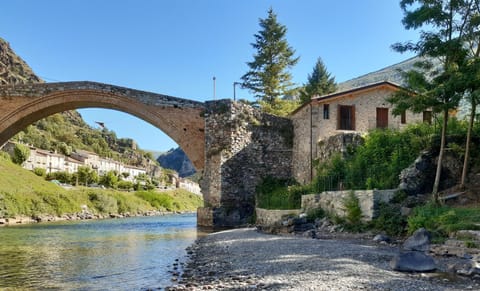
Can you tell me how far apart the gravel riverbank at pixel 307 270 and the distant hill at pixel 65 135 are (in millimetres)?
72606

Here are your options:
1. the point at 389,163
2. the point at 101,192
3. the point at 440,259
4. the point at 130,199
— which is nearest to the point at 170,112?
the point at 389,163

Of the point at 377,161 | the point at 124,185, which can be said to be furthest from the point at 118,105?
the point at 124,185

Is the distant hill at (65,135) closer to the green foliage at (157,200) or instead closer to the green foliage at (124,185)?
the green foliage at (124,185)

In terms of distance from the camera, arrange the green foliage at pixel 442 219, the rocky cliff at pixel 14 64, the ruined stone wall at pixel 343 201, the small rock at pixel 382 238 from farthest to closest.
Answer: the rocky cliff at pixel 14 64, the ruined stone wall at pixel 343 201, the small rock at pixel 382 238, the green foliage at pixel 442 219

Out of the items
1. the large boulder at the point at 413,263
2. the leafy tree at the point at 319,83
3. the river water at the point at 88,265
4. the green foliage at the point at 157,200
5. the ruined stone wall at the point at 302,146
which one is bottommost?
the green foliage at the point at 157,200

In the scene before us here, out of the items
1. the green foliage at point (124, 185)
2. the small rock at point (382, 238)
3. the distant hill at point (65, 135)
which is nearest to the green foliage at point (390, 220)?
the small rock at point (382, 238)

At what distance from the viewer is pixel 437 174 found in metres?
12.0

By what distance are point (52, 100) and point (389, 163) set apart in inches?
769

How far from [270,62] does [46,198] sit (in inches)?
903

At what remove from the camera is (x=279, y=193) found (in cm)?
2055

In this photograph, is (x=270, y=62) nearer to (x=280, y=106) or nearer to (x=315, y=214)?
(x=280, y=106)

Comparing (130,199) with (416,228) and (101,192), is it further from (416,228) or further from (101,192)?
(416,228)

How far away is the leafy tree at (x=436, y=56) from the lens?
11922 mm

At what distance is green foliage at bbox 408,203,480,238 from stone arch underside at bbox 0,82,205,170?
48.3 ft
